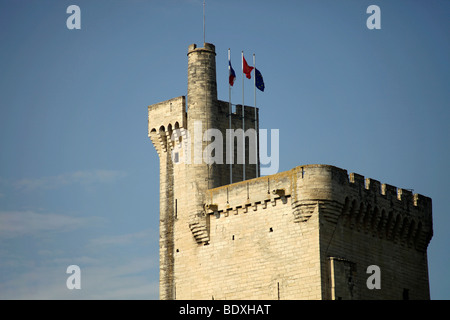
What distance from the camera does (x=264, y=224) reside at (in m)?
72.0

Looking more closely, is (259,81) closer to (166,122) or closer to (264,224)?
(166,122)

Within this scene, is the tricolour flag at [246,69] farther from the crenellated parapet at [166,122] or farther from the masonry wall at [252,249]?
the masonry wall at [252,249]

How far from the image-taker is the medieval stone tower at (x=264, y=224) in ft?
229

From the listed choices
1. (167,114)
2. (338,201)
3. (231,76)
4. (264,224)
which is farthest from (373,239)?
(167,114)

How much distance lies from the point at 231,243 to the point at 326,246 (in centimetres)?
688

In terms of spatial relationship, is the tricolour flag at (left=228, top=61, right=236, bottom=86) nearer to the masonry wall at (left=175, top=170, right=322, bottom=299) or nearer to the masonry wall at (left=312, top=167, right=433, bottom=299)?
the masonry wall at (left=175, top=170, right=322, bottom=299)

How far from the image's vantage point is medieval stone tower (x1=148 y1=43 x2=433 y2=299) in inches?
2744

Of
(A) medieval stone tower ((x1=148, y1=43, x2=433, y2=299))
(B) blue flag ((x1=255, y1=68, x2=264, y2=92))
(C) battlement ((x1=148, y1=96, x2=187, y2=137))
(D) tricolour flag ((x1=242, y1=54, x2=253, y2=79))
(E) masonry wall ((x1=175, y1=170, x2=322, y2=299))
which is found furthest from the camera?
(D) tricolour flag ((x1=242, y1=54, x2=253, y2=79))

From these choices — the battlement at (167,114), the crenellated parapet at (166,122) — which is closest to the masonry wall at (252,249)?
the crenellated parapet at (166,122)

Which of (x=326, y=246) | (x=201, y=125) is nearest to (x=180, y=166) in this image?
(x=201, y=125)

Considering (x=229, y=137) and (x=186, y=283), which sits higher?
(x=229, y=137)

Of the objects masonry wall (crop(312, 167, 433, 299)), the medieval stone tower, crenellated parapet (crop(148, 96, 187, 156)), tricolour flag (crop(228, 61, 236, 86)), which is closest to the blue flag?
tricolour flag (crop(228, 61, 236, 86))
